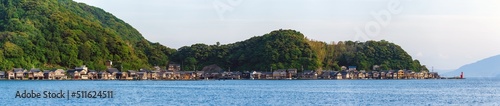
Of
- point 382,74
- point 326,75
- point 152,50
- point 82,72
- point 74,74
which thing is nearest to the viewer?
point 74,74

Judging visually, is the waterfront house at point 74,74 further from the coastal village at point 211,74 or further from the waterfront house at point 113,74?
the waterfront house at point 113,74

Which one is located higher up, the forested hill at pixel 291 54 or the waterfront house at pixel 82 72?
the forested hill at pixel 291 54

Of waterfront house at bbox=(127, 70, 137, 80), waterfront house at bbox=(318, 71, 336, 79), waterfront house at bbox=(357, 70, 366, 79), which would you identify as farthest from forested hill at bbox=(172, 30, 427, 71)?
waterfront house at bbox=(127, 70, 137, 80)

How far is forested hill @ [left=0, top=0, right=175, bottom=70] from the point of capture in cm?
9594

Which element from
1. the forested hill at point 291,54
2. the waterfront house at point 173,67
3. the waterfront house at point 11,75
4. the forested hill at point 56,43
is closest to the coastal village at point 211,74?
the waterfront house at point 173,67

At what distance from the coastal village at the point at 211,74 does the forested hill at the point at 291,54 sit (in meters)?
1.81

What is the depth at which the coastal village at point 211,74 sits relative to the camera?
9469cm

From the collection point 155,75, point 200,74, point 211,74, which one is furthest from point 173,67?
point 155,75

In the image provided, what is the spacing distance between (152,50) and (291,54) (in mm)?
24874

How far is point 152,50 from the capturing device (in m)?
120

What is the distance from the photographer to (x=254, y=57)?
114 m

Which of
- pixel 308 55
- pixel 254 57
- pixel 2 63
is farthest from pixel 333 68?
pixel 2 63

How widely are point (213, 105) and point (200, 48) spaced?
266 feet

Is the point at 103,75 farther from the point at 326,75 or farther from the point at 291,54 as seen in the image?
the point at 326,75
